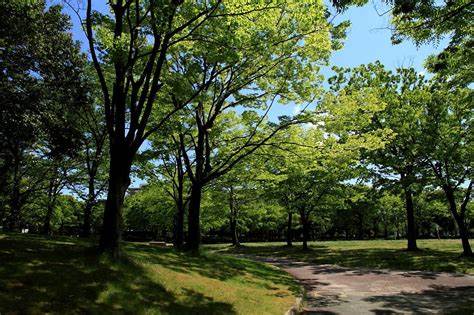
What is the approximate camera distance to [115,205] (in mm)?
10695

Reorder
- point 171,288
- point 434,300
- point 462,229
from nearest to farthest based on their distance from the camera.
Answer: point 171,288
point 434,300
point 462,229

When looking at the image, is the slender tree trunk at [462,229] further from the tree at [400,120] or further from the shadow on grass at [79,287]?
the shadow on grass at [79,287]

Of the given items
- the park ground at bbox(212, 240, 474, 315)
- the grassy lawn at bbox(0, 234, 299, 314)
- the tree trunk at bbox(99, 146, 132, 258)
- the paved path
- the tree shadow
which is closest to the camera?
the grassy lawn at bbox(0, 234, 299, 314)

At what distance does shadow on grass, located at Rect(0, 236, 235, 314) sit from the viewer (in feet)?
22.7

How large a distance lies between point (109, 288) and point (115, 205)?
10.0ft

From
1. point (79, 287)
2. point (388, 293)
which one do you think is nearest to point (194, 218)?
point (388, 293)

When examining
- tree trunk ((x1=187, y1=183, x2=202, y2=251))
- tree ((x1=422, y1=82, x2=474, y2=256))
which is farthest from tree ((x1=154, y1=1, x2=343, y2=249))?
tree ((x1=422, y1=82, x2=474, y2=256))

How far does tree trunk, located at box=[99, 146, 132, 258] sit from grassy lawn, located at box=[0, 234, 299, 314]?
19.5 inches

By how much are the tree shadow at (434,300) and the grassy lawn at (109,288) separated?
316cm

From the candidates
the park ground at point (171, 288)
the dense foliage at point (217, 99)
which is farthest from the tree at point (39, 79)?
the park ground at point (171, 288)

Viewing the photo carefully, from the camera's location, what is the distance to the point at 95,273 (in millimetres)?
8922

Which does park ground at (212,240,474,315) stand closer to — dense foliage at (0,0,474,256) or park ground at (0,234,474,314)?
park ground at (0,234,474,314)

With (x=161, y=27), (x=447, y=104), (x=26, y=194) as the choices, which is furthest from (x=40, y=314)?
(x=447, y=104)

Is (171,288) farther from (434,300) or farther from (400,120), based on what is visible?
(400,120)
